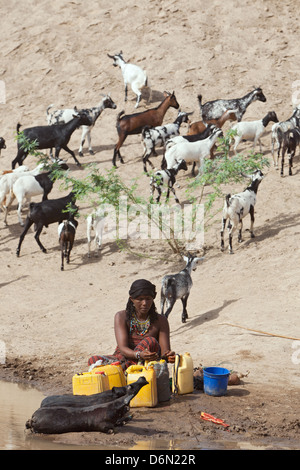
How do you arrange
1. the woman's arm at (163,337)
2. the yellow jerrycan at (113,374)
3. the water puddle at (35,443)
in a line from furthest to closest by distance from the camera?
the woman's arm at (163,337), the yellow jerrycan at (113,374), the water puddle at (35,443)

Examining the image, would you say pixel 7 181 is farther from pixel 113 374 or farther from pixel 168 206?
pixel 113 374

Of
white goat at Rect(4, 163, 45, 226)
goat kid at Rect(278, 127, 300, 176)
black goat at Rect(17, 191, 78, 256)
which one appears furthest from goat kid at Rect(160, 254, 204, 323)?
goat kid at Rect(278, 127, 300, 176)

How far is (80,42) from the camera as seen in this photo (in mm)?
24938

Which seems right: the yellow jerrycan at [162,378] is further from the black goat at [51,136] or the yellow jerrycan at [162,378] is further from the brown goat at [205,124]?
the brown goat at [205,124]

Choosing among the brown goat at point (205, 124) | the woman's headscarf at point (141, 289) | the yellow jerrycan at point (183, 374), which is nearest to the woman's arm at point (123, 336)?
the woman's headscarf at point (141, 289)

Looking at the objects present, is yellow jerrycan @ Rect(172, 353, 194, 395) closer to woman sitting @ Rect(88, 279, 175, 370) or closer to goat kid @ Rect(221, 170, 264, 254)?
woman sitting @ Rect(88, 279, 175, 370)

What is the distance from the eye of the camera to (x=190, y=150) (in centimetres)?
1653

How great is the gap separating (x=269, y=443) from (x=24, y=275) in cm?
857

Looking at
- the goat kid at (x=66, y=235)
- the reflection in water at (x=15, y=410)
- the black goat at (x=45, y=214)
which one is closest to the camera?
the reflection in water at (x=15, y=410)

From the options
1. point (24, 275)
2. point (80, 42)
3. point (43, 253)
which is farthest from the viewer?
point (80, 42)

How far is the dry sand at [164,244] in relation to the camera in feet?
28.2

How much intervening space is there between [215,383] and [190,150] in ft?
31.8

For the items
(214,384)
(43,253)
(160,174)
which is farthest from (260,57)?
(214,384)
